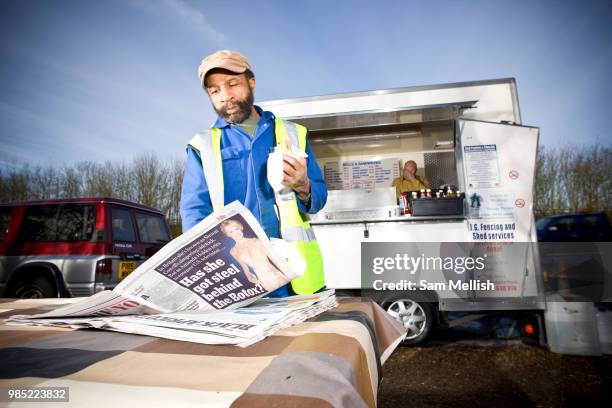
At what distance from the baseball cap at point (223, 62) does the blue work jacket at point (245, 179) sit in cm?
24

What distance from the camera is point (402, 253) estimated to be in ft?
13.3

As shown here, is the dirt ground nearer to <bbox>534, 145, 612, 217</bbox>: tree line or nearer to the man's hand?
the man's hand

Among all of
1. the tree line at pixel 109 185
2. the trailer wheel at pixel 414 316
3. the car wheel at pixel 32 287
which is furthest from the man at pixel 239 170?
the tree line at pixel 109 185

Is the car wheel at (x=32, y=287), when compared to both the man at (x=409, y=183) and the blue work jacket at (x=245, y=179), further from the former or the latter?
the man at (x=409, y=183)

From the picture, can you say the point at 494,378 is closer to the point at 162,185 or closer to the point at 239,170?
the point at 239,170

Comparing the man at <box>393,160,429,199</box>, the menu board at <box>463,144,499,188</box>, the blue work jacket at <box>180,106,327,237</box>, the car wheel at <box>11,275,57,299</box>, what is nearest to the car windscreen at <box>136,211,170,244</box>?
the car wheel at <box>11,275,57,299</box>

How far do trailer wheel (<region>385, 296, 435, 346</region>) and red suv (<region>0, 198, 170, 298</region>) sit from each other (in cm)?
370

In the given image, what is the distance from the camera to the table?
38cm

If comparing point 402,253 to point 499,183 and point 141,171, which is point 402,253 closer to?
point 499,183

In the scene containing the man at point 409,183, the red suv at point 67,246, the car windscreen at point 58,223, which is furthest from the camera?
the man at point 409,183

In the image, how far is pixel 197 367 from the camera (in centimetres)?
47

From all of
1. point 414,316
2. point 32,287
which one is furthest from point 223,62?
point 32,287

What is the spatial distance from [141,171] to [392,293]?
17126 mm

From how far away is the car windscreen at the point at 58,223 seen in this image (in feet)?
15.7
